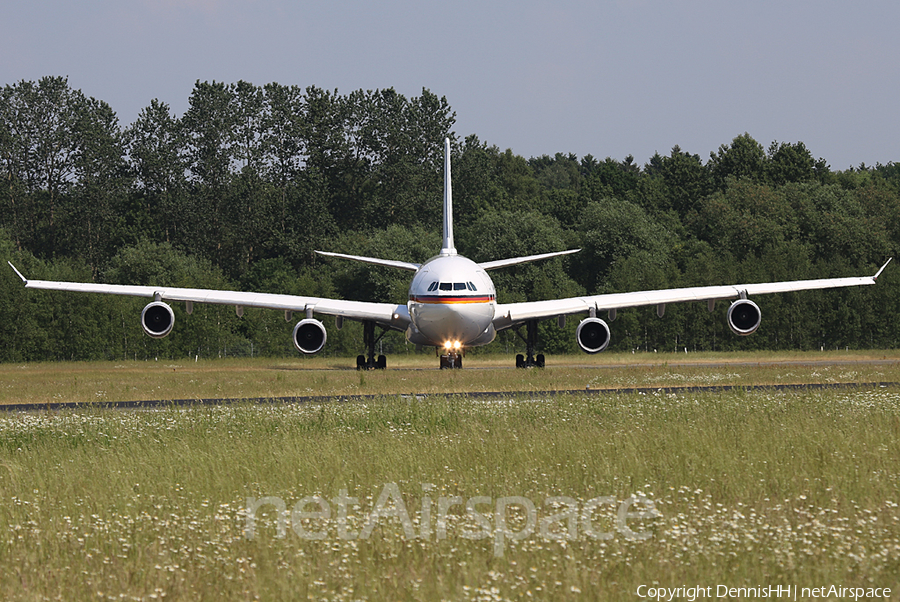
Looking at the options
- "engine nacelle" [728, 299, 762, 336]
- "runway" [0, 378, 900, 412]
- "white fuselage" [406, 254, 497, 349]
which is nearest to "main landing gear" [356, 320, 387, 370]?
"white fuselage" [406, 254, 497, 349]

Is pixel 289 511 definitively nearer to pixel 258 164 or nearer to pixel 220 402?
pixel 220 402

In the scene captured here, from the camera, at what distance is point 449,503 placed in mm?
10477

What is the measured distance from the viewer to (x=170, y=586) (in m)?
7.87

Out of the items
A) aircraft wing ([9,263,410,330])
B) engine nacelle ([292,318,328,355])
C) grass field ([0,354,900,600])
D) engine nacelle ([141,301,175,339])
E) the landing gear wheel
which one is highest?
aircraft wing ([9,263,410,330])

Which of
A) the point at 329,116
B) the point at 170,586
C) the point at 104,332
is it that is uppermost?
the point at 329,116

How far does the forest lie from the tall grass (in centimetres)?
4292

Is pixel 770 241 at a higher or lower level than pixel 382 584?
higher

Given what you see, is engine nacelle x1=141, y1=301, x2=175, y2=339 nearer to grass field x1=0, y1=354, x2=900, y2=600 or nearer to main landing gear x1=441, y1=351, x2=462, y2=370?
main landing gear x1=441, y1=351, x2=462, y2=370

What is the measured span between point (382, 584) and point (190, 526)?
8.28 feet

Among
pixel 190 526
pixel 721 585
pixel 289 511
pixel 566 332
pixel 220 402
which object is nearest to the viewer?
pixel 721 585

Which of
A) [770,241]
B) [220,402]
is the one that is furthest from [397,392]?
[770,241]

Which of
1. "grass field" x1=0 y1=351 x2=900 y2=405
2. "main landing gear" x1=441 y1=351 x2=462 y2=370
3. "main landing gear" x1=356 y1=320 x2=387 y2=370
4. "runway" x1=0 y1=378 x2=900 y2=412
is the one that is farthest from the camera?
"main landing gear" x1=356 y1=320 x2=387 y2=370

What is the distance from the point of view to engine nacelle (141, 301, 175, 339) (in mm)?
37156

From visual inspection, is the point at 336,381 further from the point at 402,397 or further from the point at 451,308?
the point at 402,397
